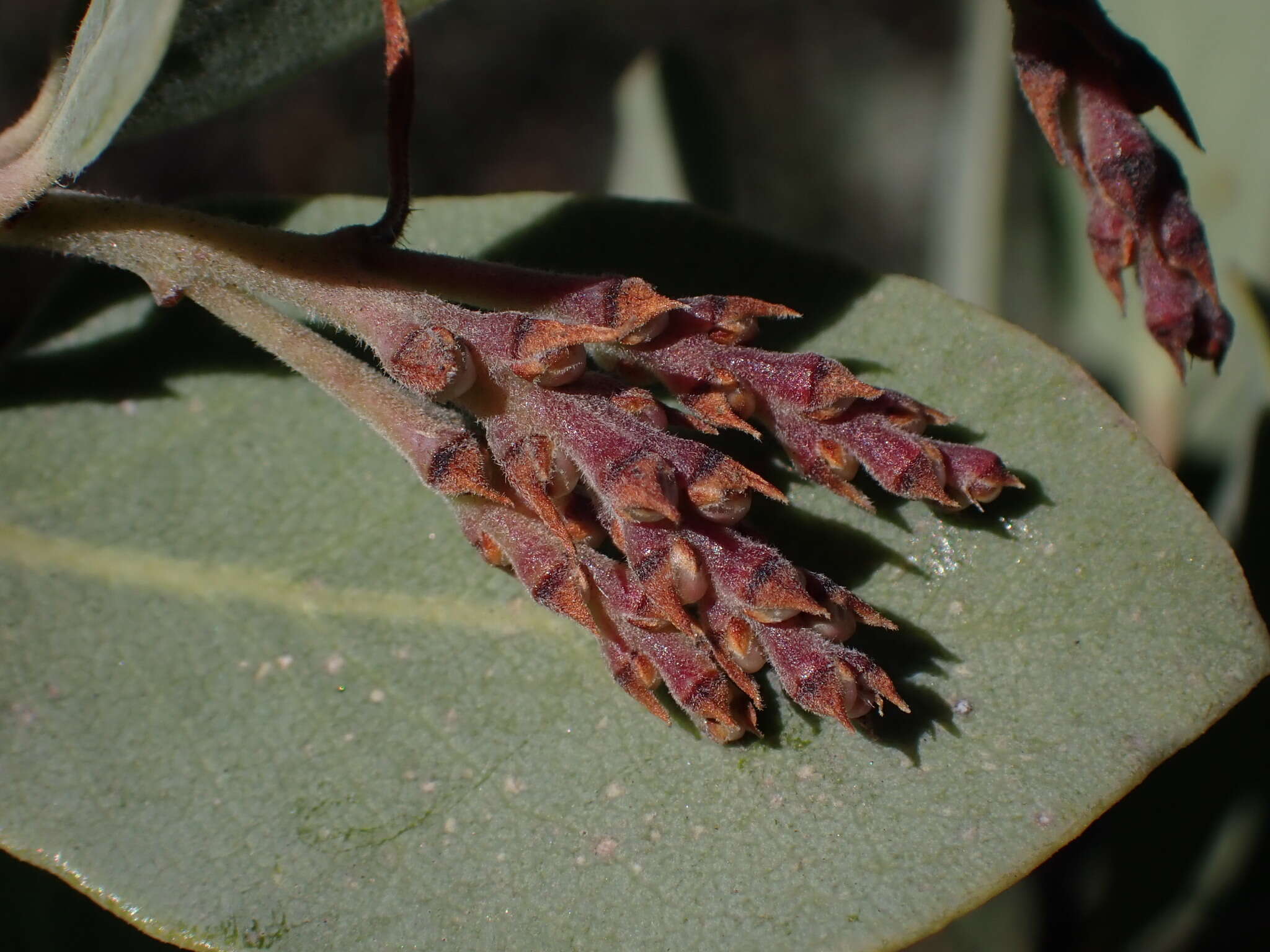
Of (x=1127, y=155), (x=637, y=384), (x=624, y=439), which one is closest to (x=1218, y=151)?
(x=1127, y=155)

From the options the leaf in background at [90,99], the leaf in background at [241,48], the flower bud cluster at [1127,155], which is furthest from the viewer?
the leaf in background at [241,48]

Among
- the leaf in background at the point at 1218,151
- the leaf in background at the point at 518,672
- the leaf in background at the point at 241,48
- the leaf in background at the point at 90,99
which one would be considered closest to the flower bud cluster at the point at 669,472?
the leaf in background at the point at 518,672

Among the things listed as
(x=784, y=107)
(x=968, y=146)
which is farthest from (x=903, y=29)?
(x=968, y=146)

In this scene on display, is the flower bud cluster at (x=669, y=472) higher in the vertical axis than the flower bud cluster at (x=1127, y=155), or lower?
lower

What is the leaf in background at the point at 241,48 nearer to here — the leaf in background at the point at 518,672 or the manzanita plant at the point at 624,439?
the leaf in background at the point at 518,672

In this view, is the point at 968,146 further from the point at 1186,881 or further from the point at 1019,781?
the point at 1019,781

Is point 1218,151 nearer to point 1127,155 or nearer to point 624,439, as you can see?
point 1127,155

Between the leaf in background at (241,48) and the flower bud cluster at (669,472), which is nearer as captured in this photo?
the flower bud cluster at (669,472)

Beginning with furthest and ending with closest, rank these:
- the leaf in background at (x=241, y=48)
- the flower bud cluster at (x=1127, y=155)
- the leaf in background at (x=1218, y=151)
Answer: the leaf in background at (x=1218, y=151)
the leaf in background at (x=241, y=48)
the flower bud cluster at (x=1127, y=155)

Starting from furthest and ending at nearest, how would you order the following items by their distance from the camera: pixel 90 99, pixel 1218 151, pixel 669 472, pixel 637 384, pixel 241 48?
pixel 1218 151 → pixel 241 48 → pixel 637 384 → pixel 90 99 → pixel 669 472
